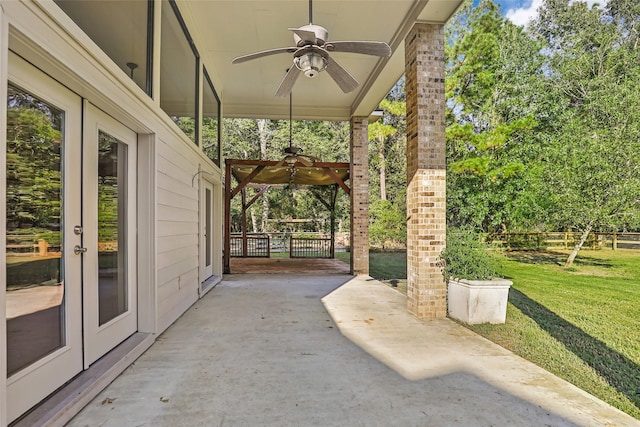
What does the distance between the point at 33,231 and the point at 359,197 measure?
6.31m

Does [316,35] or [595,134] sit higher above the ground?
[595,134]

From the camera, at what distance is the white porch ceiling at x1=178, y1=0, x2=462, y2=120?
4.03 metres

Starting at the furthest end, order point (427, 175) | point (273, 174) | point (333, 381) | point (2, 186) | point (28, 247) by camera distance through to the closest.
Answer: point (273, 174) → point (427, 175) → point (333, 381) → point (28, 247) → point (2, 186)

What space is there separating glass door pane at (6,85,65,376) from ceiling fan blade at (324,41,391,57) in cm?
213

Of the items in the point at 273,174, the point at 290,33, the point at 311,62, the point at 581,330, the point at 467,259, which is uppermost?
the point at 290,33

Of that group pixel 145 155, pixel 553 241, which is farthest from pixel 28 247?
pixel 553 241

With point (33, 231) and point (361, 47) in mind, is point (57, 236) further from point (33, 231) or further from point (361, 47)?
point (361, 47)

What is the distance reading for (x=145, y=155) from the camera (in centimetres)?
308

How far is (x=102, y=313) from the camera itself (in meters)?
2.51

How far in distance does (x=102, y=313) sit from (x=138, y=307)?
0.57 metres

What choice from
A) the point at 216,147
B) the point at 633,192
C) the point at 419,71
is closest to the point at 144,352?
the point at 419,71

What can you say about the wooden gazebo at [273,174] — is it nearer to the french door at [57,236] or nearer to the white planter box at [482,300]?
the white planter box at [482,300]

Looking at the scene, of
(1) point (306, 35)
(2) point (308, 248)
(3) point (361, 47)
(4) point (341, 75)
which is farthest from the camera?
(2) point (308, 248)

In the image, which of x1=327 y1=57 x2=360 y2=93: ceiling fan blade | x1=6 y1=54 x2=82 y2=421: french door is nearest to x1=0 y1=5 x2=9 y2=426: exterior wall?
x1=6 y1=54 x2=82 y2=421: french door
